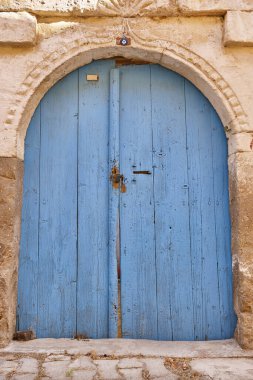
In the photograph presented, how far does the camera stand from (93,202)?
267 centimetres

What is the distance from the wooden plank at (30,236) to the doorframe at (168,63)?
2.8 inches

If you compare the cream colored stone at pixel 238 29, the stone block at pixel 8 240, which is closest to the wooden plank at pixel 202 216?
the cream colored stone at pixel 238 29

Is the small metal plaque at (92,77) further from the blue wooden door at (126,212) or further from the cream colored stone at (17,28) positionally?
the cream colored stone at (17,28)

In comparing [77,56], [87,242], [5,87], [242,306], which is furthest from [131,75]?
[242,306]

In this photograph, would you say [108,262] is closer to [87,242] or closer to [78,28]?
[87,242]

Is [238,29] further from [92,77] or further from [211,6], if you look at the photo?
[92,77]

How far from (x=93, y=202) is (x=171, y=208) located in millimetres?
584

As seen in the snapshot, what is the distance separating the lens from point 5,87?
2.54 m

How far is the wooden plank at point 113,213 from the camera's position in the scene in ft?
8.43

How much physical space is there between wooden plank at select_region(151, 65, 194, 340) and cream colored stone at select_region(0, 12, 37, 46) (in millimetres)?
936

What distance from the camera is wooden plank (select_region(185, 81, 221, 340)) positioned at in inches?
102

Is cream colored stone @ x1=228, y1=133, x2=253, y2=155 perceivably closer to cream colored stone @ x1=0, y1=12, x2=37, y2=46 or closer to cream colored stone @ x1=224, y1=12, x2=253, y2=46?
cream colored stone @ x1=224, y1=12, x2=253, y2=46

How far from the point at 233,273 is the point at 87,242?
108cm

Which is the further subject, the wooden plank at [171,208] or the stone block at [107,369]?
the wooden plank at [171,208]
